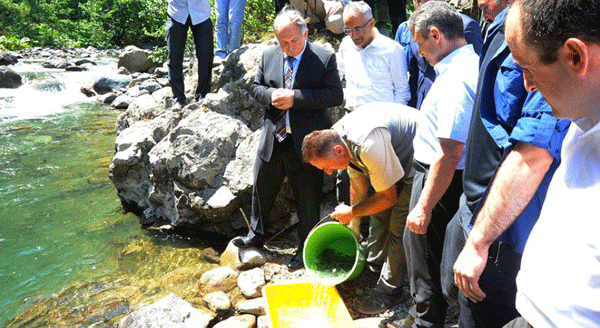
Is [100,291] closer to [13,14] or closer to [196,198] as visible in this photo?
[196,198]

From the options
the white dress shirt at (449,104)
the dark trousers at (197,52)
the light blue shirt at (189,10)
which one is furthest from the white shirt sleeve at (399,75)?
the light blue shirt at (189,10)

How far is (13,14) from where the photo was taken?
Answer: 21.9 metres

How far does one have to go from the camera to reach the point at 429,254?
276cm

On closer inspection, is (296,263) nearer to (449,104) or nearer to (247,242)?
(247,242)

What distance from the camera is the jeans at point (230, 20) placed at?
609cm

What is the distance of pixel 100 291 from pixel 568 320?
3.84 meters

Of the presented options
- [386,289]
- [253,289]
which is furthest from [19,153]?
[386,289]

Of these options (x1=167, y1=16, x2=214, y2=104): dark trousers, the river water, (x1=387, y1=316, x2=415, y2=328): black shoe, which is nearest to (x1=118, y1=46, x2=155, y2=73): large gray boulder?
the river water

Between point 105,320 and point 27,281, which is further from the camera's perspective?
point 27,281

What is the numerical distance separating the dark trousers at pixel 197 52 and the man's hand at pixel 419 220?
3.62 meters

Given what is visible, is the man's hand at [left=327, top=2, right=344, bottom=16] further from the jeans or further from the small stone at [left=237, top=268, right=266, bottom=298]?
the small stone at [left=237, top=268, right=266, bottom=298]

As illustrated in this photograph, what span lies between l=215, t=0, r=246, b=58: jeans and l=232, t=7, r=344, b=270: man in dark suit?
2.16m

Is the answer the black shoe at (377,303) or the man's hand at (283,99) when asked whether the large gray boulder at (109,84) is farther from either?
the black shoe at (377,303)

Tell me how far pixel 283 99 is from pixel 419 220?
1.69 meters
